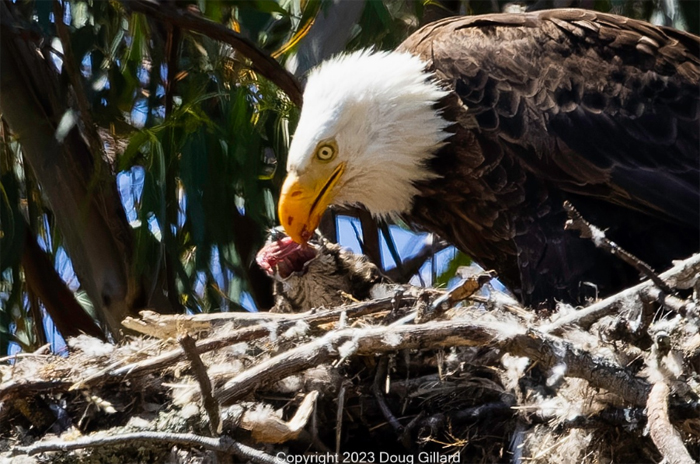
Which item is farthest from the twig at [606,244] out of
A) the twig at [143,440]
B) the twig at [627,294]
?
the twig at [143,440]

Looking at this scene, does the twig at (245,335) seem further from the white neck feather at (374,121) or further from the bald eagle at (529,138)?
the white neck feather at (374,121)

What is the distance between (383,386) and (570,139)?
111cm

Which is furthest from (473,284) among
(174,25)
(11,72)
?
(11,72)

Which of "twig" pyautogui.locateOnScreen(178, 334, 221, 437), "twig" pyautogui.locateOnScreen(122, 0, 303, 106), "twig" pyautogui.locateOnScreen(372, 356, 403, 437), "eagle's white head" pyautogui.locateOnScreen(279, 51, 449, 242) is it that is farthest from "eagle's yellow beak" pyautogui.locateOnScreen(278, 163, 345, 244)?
"twig" pyautogui.locateOnScreen(178, 334, 221, 437)

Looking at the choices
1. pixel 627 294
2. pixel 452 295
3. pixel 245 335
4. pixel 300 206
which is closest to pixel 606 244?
pixel 627 294

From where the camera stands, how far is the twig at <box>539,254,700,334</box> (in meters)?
2.81

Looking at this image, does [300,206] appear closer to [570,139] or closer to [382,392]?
[382,392]

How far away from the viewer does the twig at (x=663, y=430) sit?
7.61 feet

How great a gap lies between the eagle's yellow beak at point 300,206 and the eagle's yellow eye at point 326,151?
81 millimetres

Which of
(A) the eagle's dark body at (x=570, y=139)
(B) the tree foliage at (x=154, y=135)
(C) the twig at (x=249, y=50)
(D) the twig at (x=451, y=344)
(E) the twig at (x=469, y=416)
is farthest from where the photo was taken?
(B) the tree foliage at (x=154, y=135)

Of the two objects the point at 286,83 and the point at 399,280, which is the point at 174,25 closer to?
the point at 286,83

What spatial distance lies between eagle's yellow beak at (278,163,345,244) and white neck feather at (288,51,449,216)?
0.20ft

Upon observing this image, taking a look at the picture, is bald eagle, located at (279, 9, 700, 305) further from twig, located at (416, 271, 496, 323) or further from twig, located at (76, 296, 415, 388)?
twig, located at (416, 271, 496, 323)

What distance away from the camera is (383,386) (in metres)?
3.38
